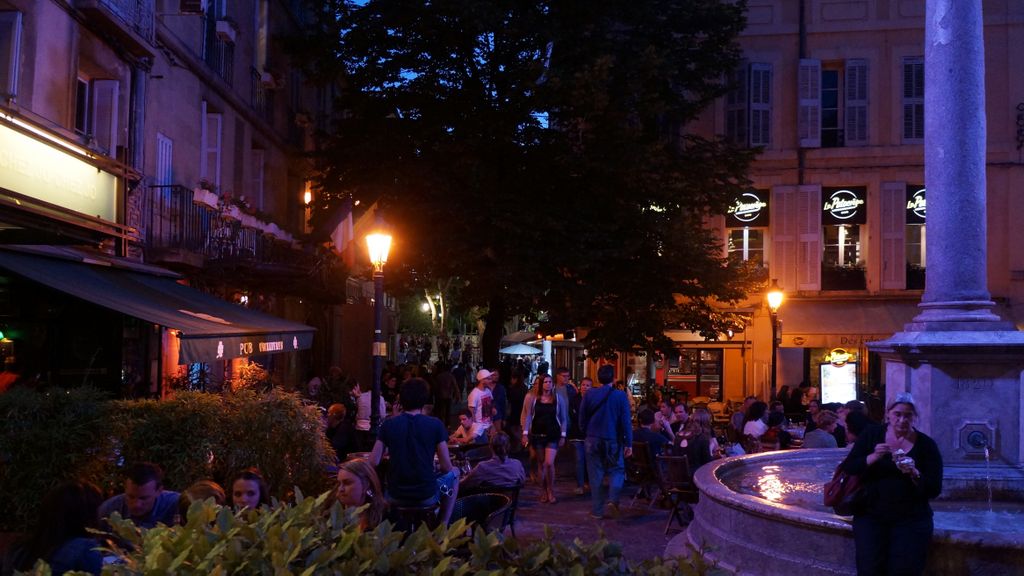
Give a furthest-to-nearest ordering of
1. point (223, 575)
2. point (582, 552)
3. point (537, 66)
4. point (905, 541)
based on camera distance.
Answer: point (537, 66) → point (905, 541) → point (582, 552) → point (223, 575)

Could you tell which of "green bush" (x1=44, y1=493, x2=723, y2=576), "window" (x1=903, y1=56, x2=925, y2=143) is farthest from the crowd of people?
"window" (x1=903, y1=56, x2=925, y2=143)

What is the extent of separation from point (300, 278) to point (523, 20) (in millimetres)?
6744

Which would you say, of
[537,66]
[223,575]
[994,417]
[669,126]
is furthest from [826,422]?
[669,126]

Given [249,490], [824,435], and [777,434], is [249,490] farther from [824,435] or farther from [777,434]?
[777,434]

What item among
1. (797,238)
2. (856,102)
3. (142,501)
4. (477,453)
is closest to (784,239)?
(797,238)

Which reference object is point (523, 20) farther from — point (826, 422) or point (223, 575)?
point (223, 575)

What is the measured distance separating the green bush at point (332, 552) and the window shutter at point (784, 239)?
24.7 metres

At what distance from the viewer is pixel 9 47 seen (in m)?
11.7

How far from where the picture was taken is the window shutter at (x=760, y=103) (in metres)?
27.5

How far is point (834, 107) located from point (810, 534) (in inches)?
916

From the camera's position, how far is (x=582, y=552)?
10.6ft

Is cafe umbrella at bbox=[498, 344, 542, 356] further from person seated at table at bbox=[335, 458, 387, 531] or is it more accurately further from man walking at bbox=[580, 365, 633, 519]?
person seated at table at bbox=[335, 458, 387, 531]

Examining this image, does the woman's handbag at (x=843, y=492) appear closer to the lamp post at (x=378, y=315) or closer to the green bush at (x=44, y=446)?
the green bush at (x=44, y=446)

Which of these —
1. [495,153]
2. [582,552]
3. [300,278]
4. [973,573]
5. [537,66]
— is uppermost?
[537,66]
